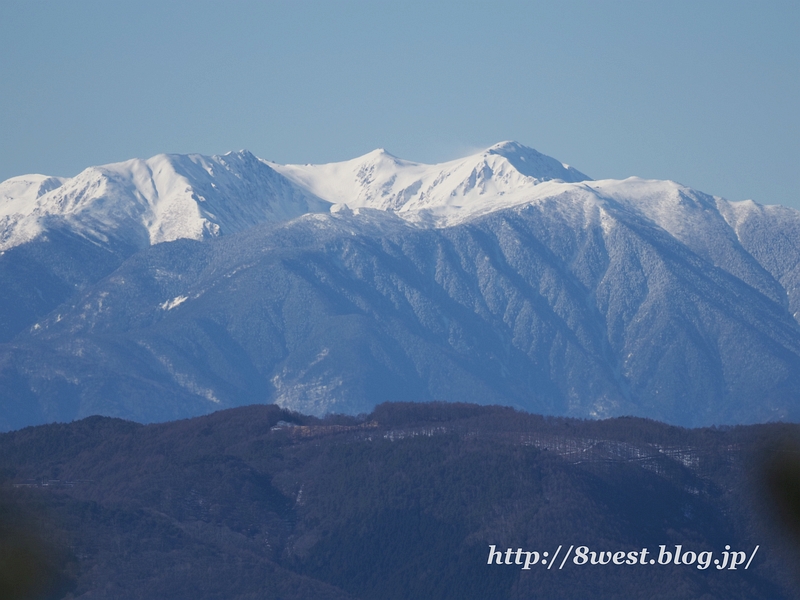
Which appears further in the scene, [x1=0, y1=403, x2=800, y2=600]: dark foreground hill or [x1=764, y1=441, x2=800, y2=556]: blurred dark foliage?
[x1=0, y1=403, x2=800, y2=600]: dark foreground hill

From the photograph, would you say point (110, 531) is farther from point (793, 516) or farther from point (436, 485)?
point (793, 516)

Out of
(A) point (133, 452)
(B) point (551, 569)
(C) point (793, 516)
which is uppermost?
(C) point (793, 516)

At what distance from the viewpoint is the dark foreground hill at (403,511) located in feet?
474

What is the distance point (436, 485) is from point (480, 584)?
26461 mm

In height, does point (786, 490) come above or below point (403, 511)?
above

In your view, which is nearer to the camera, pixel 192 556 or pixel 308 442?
pixel 192 556

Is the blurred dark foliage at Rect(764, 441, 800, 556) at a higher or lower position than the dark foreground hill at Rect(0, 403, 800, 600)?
higher

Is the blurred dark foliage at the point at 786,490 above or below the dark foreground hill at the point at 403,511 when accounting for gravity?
above

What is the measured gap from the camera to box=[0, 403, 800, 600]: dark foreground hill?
14450 cm

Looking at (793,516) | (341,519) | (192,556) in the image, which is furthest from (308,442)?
(793,516)

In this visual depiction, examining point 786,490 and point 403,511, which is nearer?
point 786,490

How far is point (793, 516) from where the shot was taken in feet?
125

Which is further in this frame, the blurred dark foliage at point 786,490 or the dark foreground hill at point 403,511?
the dark foreground hill at point 403,511

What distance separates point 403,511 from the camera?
171m
